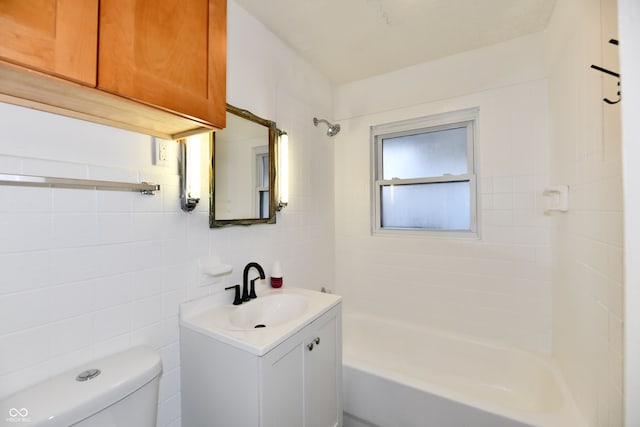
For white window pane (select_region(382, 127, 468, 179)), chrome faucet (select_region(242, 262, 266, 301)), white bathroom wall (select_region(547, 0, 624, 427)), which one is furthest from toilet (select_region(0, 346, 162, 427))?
white window pane (select_region(382, 127, 468, 179))

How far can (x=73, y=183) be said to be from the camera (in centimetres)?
83

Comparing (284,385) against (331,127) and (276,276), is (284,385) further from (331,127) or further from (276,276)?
(331,127)

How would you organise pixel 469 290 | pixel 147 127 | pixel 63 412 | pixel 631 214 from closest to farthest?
1. pixel 631 214
2. pixel 63 412
3. pixel 147 127
4. pixel 469 290

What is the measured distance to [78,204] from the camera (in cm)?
91

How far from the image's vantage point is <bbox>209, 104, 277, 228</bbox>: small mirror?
4.51ft

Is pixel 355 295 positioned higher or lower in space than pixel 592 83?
lower

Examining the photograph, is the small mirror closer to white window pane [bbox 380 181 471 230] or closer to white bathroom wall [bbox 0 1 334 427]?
white bathroom wall [bbox 0 1 334 427]

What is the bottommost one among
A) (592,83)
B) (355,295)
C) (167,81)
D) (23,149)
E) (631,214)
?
(355,295)

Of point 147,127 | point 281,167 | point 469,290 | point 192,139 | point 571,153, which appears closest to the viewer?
point 147,127

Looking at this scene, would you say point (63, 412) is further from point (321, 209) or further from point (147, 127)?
point (321, 209)

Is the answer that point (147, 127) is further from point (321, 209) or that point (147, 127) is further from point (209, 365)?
point (321, 209)

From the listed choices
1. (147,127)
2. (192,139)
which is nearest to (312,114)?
(192,139)

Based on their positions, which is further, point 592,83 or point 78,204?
point 592,83

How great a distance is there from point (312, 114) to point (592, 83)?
5.29 ft
